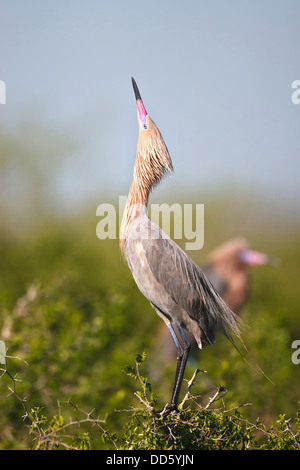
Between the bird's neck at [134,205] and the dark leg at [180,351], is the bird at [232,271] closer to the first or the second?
the dark leg at [180,351]

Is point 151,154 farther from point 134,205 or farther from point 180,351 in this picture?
point 180,351

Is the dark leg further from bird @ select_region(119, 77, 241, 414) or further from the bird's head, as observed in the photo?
the bird's head

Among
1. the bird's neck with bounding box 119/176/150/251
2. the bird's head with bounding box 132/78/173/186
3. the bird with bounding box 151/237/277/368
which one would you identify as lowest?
the bird with bounding box 151/237/277/368

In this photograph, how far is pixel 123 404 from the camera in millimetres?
5297

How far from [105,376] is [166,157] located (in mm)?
2619

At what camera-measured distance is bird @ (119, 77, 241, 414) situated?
339cm

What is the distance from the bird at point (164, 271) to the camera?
339 cm

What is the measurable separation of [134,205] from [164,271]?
0.48 meters

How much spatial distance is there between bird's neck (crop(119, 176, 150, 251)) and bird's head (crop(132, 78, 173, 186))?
6 centimetres

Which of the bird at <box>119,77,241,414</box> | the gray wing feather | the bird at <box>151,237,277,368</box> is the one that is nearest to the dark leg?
the bird at <box>119,77,241,414</box>

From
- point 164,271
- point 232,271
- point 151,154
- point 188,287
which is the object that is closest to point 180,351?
point 188,287

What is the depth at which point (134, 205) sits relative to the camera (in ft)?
11.9
